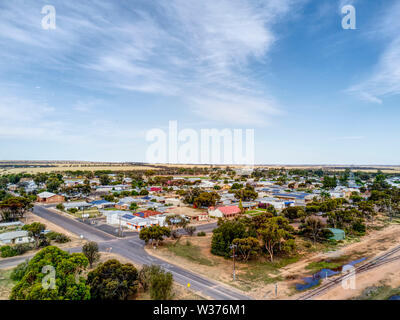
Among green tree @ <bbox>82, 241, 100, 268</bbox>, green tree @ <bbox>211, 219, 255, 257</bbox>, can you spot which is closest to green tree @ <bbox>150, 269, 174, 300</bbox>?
green tree @ <bbox>82, 241, 100, 268</bbox>

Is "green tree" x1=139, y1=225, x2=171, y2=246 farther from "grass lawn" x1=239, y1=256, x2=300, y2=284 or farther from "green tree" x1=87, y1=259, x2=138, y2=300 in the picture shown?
"grass lawn" x1=239, y1=256, x2=300, y2=284

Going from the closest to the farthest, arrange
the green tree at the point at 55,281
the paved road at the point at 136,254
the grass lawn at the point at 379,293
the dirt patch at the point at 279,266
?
the green tree at the point at 55,281, the grass lawn at the point at 379,293, the paved road at the point at 136,254, the dirt patch at the point at 279,266

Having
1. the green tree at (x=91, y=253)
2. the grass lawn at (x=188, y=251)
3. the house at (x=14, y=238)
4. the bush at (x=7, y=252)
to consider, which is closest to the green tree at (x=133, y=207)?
the house at (x=14, y=238)

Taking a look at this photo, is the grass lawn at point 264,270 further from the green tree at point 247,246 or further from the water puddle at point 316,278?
the water puddle at point 316,278

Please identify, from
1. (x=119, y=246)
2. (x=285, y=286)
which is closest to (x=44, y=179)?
(x=119, y=246)

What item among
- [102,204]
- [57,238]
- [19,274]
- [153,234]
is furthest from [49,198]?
[19,274]

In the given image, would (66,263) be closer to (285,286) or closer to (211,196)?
(285,286)
